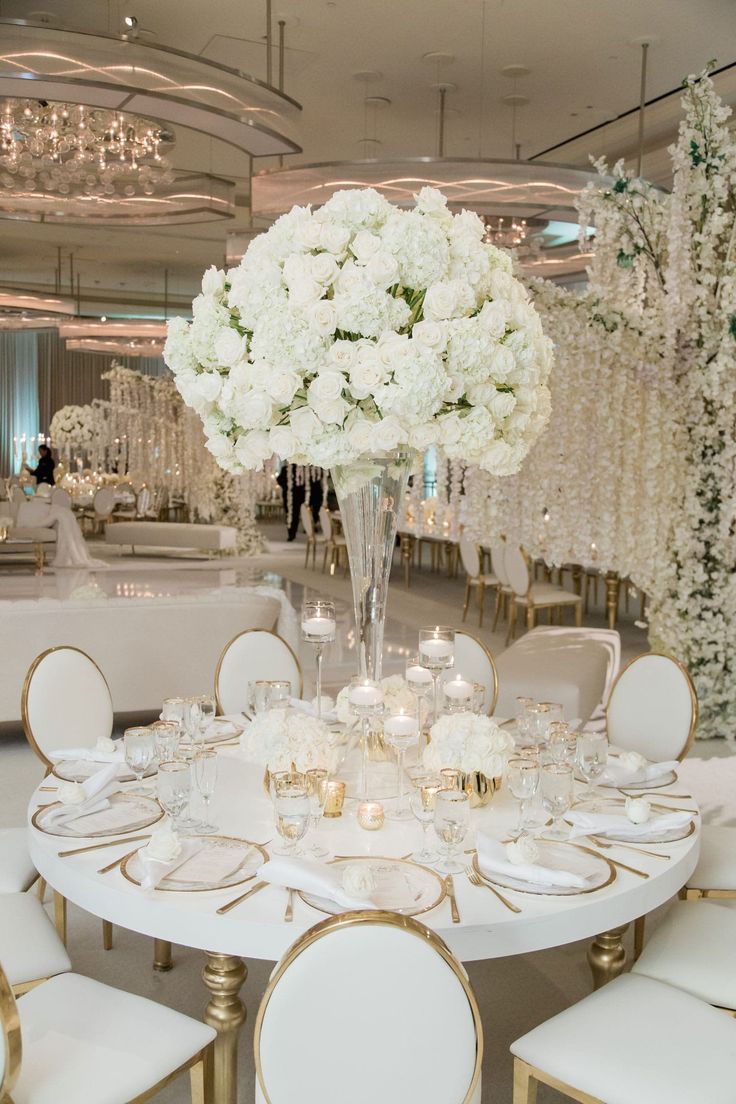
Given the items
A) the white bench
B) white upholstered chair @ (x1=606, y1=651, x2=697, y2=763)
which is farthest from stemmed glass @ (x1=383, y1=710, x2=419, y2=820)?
the white bench

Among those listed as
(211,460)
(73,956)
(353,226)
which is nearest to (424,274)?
(353,226)

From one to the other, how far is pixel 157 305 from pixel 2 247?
484 centimetres

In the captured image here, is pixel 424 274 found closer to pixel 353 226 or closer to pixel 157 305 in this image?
pixel 353 226

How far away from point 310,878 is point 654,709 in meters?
1.89

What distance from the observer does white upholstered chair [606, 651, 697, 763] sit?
3.44 meters

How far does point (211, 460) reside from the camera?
13.3 m

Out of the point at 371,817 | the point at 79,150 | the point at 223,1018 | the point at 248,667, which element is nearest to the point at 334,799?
the point at 371,817

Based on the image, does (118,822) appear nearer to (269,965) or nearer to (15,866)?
(15,866)

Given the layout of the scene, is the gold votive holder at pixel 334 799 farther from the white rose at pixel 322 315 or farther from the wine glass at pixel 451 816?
the white rose at pixel 322 315

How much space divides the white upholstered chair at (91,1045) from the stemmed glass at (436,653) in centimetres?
123

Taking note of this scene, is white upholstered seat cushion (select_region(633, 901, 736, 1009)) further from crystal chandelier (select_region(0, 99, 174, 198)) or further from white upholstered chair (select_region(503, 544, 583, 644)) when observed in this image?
white upholstered chair (select_region(503, 544, 583, 644))

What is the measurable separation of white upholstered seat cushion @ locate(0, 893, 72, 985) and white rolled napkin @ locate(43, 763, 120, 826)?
26cm

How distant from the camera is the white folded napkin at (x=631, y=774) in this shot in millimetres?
2781

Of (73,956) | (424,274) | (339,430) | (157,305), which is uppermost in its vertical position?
(157,305)
